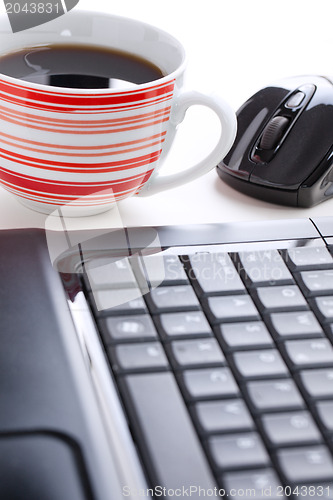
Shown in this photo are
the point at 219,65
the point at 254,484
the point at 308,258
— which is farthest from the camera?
the point at 219,65

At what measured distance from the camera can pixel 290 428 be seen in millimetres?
268

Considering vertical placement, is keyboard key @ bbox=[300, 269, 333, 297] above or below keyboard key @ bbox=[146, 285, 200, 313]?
above

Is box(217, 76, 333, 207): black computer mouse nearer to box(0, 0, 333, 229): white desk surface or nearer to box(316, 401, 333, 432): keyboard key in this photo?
box(0, 0, 333, 229): white desk surface

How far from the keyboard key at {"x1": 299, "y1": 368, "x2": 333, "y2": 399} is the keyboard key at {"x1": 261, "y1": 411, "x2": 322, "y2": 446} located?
10mm

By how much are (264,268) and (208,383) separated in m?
0.08

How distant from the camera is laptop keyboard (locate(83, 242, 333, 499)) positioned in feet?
0.83

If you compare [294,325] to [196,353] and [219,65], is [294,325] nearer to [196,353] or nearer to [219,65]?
[196,353]

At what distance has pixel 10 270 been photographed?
335mm

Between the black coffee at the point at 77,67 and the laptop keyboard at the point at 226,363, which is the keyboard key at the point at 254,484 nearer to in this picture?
the laptop keyboard at the point at 226,363

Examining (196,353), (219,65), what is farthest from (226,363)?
(219,65)

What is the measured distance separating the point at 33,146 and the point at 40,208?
0.18 ft

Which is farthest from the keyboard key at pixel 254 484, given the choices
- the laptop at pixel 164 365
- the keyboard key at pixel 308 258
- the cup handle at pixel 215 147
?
the cup handle at pixel 215 147

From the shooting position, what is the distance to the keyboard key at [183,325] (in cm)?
30

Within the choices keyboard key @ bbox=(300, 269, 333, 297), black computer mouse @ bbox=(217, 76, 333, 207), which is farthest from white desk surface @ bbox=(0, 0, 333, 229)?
keyboard key @ bbox=(300, 269, 333, 297)
